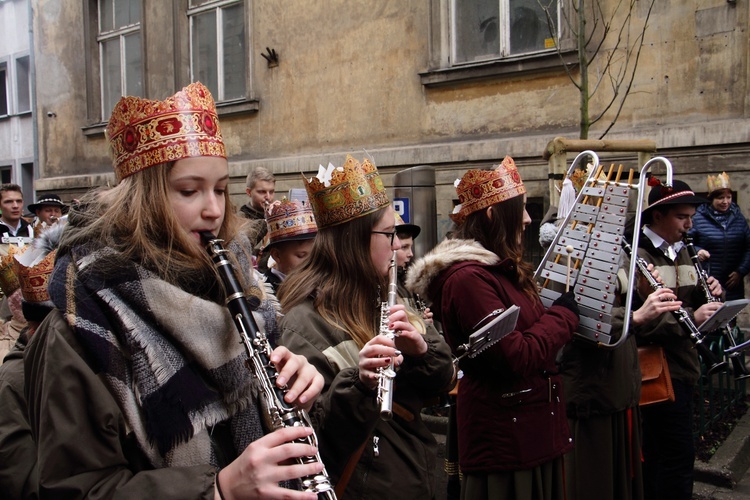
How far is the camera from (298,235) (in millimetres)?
4129

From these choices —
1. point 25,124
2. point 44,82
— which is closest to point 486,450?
point 44,82

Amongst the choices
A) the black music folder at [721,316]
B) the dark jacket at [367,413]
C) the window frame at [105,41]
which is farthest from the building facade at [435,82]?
the dark jacket at [367,413]

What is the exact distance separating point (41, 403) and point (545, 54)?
7797 mm

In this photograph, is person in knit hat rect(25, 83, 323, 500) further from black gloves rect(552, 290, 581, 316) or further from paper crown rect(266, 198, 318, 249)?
paper crown rect(266, 198, 318, 249)

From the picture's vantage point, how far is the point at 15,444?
6.89 ft

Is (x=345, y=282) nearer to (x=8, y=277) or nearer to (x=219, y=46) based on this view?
(x=8, y=277)

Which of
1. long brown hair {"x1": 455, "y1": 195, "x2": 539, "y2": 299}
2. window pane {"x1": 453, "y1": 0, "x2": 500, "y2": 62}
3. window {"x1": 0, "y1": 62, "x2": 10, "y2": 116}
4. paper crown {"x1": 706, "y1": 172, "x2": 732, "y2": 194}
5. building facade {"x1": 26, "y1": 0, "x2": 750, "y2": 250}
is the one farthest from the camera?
window {"x1": 0, "y1": 62, "x2": 10, "y2": 116}

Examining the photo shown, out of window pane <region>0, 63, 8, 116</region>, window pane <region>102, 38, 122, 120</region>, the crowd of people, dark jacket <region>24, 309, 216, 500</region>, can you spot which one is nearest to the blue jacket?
the crowd of people

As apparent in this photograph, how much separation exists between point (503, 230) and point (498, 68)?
5.70 metres

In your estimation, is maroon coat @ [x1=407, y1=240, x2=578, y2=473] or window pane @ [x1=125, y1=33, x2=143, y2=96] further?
window pane @ [x1=125, y1=33, x2=143, y2=96]

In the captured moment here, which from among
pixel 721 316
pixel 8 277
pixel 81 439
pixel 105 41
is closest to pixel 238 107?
pixel 105 41

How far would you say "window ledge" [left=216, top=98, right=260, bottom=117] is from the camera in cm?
1120

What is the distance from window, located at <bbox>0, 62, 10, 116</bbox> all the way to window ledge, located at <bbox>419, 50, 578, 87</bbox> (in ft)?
48.6

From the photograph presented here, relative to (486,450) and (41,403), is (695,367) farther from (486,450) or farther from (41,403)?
(41,403)
